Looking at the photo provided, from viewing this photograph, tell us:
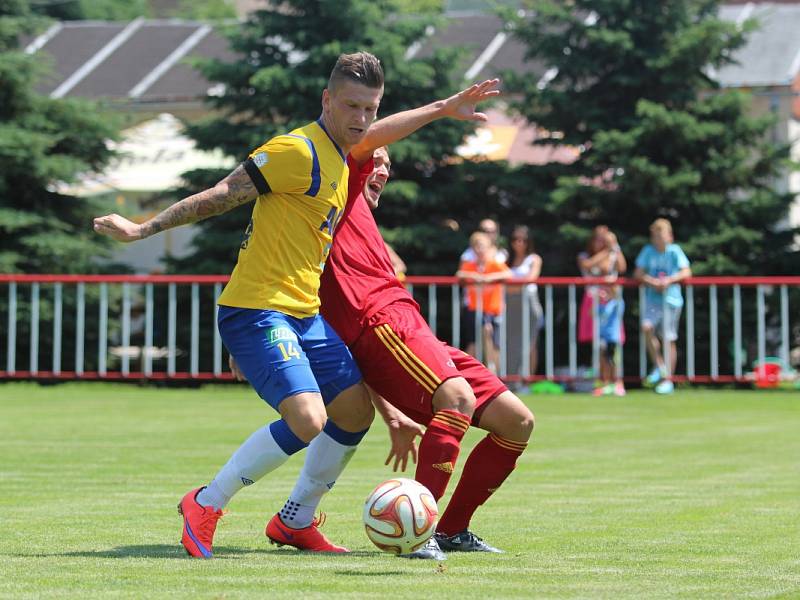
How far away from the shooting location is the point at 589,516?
8.20 m

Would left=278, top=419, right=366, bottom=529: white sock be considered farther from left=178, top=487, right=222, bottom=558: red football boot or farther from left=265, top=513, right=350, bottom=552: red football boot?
left=178, top=487, right=222, bottom=558: red football boot

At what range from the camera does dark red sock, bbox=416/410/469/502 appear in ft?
21.6

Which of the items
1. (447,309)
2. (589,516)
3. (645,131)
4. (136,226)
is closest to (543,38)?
(645,131)

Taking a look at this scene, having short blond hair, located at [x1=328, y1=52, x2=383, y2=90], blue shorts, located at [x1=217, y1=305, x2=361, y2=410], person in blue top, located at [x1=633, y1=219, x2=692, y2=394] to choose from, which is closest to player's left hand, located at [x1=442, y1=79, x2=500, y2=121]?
short blond hair, located at [x1=328, y1=52, x2=383, y2=90]

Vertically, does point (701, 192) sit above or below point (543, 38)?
below

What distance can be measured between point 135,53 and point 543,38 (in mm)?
17769

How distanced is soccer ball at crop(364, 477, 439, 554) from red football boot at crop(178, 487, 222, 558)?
704mm

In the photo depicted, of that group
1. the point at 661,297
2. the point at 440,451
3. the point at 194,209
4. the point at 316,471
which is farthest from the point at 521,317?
the point at 194,209

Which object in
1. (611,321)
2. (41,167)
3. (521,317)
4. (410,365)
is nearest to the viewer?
(410,365)

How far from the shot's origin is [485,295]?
19.3 meters

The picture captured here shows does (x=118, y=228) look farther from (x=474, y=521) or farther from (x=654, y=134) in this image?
(x=654, y=134)

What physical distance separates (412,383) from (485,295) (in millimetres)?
12635

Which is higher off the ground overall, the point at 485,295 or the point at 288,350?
the point at 485,295

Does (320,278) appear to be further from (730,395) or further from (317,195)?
(730,395)
